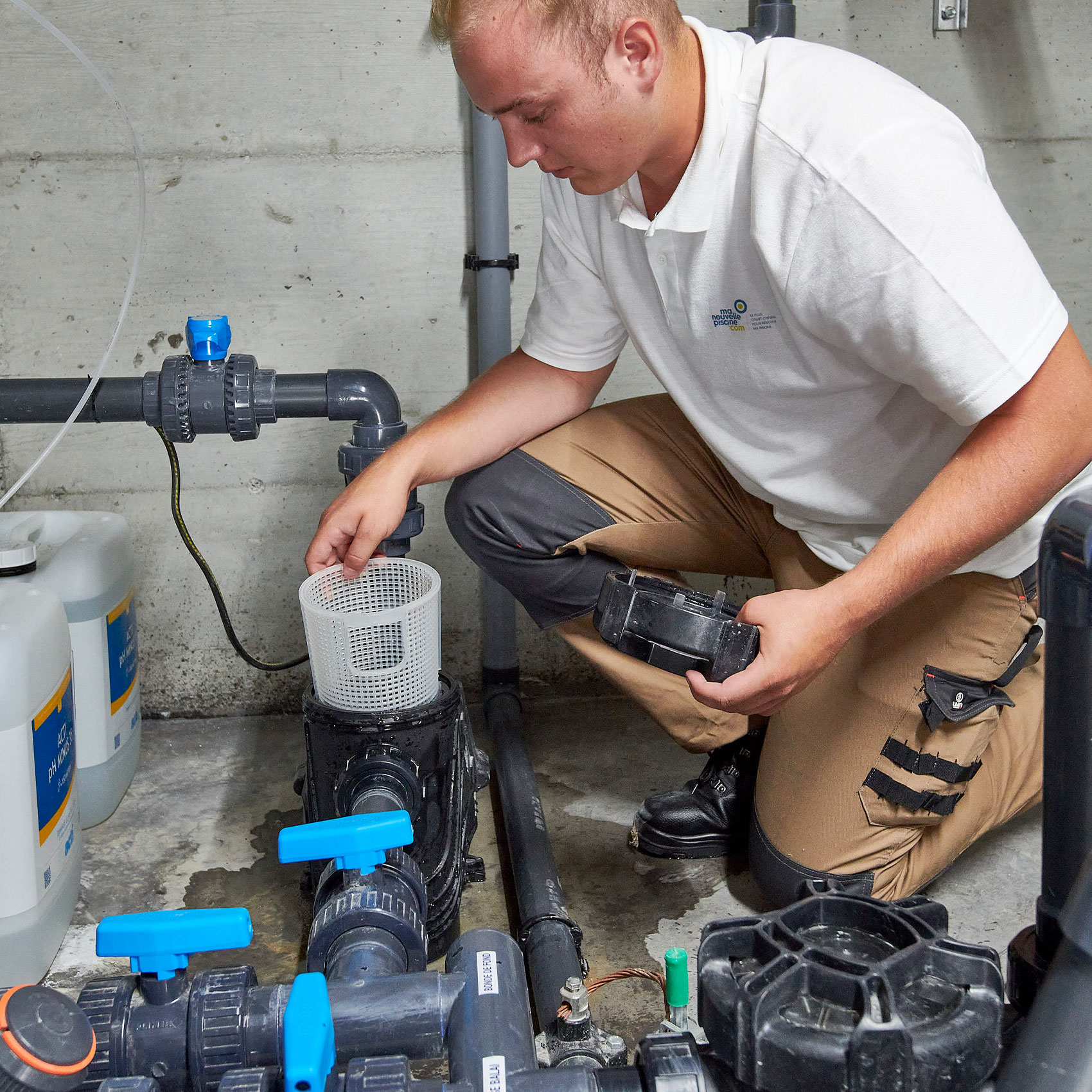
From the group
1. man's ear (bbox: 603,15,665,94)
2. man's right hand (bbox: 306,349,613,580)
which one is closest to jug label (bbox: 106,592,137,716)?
man's right hand (bbox: 306,349,613,580)

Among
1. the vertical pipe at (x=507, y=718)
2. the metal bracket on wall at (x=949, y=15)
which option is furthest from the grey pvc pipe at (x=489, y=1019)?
the metal bracket on wall at (x=949, y=15)

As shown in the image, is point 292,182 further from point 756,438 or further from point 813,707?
point 813,707

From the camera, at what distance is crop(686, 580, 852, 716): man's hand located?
1.00 m

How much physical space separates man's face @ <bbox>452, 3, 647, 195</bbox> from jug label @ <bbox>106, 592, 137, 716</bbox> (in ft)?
3.11

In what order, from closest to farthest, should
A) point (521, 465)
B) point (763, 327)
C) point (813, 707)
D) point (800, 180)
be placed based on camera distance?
point (800, 180), point (763, 327), point (813, 707), point (521, 465)

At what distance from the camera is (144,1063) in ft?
2.23

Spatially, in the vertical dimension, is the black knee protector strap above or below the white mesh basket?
below

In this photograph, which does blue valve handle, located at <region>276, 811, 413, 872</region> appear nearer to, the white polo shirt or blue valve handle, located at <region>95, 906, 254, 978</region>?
blue valve handle, located at <region>95, 906, 254, 978</region>

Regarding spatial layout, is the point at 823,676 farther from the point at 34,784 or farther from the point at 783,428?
the point at 34,784

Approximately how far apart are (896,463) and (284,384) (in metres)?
0.76

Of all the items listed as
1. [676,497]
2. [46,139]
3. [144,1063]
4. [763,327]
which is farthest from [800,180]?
[46,139]

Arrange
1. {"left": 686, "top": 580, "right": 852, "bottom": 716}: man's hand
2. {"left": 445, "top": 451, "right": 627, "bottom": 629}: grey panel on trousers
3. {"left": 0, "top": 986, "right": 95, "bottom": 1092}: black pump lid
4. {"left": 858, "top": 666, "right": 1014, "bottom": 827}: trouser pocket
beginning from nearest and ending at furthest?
1. {"left": 0, "top": 986, "right": 95, "bottom": 1092}: black pump lid
2. {"left": 686, "top": 580, "right": 852, "bottom": 716}: man's hand
3. {"left": 858, "top": 666, "right": 1014, "bottom": 827}: trouser pocket
4. {"left": 445, "top": 451, "right": 627, "bottom": 629}: grey panel on trousers

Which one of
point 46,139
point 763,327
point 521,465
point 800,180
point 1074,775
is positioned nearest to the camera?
point 1074,775

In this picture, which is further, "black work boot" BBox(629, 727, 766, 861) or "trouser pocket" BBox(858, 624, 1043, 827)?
"black work boot" BBox(629, 727, 766, 861)
